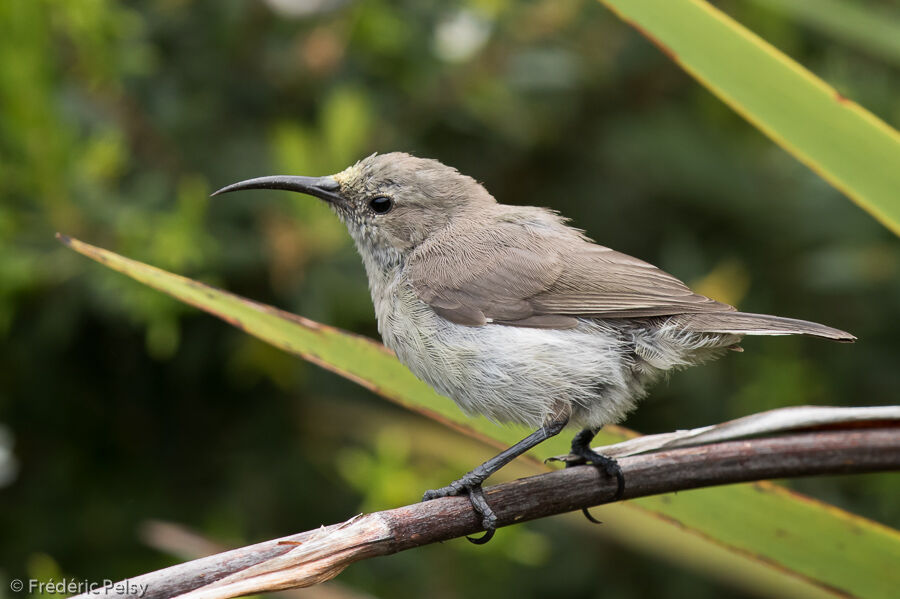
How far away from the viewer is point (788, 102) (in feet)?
7.63

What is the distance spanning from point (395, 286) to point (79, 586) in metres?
1.36

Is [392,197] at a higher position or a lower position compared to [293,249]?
lower

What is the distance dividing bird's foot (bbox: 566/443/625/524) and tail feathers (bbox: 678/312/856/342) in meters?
0.40

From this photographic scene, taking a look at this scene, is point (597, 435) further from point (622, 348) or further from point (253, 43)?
Result: point (253, 43)

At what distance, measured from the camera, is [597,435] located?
103 inches

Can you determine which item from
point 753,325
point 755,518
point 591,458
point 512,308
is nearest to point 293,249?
point 512,308

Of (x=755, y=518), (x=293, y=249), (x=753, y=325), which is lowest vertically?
(x=755, y=518)

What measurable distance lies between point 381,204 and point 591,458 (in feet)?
3.13

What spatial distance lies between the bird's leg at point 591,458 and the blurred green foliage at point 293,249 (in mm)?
682

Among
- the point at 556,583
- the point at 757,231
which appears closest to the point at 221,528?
the point at 556,583

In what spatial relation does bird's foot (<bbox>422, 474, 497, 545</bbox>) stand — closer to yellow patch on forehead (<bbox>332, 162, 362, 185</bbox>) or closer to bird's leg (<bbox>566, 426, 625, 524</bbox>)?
bird's leg (<bbox>566, 426, 625, 524</bbox>)

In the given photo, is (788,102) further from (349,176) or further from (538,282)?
(349,176)

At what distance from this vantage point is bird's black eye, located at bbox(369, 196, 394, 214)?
2.83 metres

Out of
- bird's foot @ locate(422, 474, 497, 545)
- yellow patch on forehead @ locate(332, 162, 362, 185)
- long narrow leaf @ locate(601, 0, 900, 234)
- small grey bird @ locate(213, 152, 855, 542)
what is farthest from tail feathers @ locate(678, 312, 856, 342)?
yellow patch on forehead @ locate(332, 162, 362, 185)
